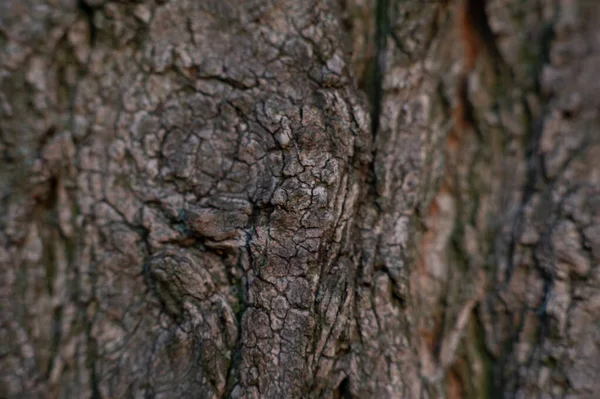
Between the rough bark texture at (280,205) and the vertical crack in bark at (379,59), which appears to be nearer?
the rough bark texture at (280,205)

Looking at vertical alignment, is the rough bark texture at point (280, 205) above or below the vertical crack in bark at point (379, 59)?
below

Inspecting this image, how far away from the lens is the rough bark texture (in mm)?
1104

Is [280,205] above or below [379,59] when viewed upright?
below

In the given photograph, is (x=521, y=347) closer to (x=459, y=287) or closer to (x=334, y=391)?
(x=459, y=287)

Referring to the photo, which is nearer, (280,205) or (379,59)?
(280,205)

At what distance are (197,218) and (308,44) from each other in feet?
1.73

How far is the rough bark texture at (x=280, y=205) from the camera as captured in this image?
3.62 ft

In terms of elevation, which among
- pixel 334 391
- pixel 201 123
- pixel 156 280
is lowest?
pixel 334 391

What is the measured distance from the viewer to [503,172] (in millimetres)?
1294

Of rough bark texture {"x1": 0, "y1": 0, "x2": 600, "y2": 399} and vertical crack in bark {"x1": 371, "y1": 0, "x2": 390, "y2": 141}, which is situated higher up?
vertical crack in bark {"x1": 371, "y1": 0, "x2": 390, "y2": 141}

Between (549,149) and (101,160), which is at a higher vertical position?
(549,149)

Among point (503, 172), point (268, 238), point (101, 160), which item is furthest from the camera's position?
point (503, 172)

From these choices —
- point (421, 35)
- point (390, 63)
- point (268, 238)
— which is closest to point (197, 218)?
point (268, 238)

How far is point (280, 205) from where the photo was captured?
1.07 meters
